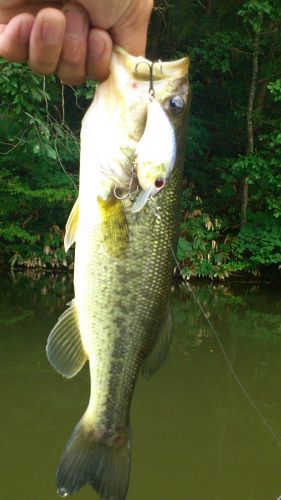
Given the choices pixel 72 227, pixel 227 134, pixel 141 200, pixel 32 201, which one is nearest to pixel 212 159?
pixel 227 134

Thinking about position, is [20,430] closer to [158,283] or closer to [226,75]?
[158,283]

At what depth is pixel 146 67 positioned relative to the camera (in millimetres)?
1515

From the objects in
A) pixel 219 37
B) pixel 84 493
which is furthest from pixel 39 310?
pixel 219 37

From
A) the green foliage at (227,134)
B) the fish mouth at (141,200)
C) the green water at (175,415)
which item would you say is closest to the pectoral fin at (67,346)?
the fish mouth at (141,200)

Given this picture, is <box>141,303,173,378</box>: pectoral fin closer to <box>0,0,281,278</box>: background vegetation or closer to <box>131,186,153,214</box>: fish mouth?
<box>131,186,153,214</box>: fish mouth

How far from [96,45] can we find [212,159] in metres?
11.7

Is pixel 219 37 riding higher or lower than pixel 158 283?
higher

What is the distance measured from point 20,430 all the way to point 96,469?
3.30 metres

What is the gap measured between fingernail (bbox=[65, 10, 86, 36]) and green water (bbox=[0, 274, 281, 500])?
10.8 ft

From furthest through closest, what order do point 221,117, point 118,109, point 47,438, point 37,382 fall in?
point 221,117
point 37,382
point 47,438
point 118,109

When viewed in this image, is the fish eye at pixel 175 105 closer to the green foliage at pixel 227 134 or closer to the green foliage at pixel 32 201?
the green foliage at pixel 32 201

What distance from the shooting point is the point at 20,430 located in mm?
4684

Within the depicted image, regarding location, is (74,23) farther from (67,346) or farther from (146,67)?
(67,346)

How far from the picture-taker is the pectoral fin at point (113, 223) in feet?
5.07
